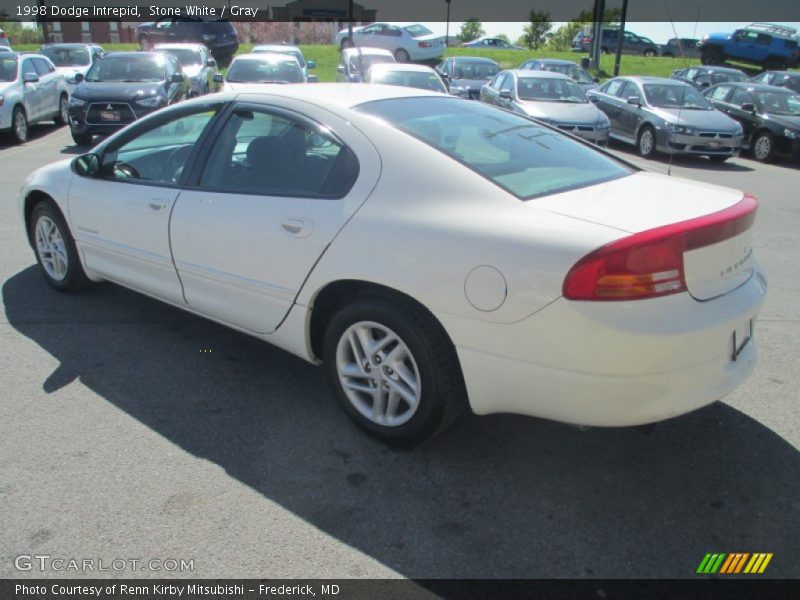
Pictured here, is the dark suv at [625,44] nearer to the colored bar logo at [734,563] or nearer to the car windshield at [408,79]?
the car windshield at [408,79]

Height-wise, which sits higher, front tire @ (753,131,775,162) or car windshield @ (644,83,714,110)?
Result: car windshield @ (644,83,714,110)

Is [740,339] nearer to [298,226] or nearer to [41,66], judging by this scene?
[298,226]

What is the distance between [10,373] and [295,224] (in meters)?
1.98

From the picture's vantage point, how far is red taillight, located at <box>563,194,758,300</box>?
2479mm

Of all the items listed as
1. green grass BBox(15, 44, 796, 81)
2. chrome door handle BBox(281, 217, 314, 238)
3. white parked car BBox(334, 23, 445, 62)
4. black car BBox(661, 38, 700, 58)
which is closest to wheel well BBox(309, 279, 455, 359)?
chrome door handle BBox(281, 217, 314, 238)

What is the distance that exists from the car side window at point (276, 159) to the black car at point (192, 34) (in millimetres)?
26742

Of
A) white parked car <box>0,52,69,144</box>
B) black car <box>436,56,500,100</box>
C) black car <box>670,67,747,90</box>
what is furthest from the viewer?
black car <box>670,67,747,90</box>

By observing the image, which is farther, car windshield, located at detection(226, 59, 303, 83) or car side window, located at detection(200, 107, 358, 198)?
car windshield, located at detection(226, 59, 303, 83)

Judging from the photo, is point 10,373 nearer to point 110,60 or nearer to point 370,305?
point 370,305

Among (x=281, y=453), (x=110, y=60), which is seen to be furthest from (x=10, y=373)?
(x=110, y=60)

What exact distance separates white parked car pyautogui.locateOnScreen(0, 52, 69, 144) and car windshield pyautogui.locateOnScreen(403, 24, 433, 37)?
18856mm

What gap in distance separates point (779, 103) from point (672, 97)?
261 cm

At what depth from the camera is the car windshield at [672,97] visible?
13.9 meters

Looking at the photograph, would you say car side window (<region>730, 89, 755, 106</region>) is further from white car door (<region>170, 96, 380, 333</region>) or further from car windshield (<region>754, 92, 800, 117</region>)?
white car door (<region>170, 96, 380, 333</region>)
